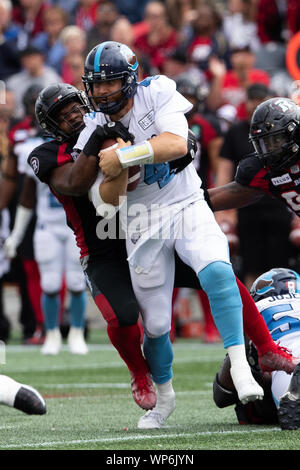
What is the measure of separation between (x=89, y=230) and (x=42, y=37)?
8559mm

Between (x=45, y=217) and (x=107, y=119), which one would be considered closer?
(x=107, y=119)

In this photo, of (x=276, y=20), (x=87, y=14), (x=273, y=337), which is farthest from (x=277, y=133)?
(x=87, y=14)

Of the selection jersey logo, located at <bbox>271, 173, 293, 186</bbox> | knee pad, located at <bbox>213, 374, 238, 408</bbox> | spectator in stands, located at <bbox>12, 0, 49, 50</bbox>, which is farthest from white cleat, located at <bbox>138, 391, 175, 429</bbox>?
spectator in stands, located at <bbox>12, 0, 49, 50</bbox>

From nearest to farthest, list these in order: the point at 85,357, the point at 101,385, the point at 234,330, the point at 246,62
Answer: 1. the point at 234,330
2. the point at 101,385
3. the point at 85,357
4. the point at 246,62

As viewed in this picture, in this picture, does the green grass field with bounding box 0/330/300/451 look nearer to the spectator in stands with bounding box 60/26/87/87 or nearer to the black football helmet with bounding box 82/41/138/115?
the black football helmet with bounding box 82/41/138/115

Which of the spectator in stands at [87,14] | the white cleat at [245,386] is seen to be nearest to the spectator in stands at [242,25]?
the spectator in stands at [87,14]

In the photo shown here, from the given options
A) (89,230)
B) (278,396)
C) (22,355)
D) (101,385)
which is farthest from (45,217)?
(278,396)

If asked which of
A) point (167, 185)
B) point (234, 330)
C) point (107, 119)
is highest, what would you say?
point (107, 119)

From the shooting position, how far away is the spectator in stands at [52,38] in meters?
12.9

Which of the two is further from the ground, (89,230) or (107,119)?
(107,119)

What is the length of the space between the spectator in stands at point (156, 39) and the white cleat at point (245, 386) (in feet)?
25.7

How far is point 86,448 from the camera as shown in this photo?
4.20m

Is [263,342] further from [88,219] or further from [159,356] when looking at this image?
[88,219]

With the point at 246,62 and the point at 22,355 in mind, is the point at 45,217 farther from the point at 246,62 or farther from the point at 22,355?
the point at 246,62
